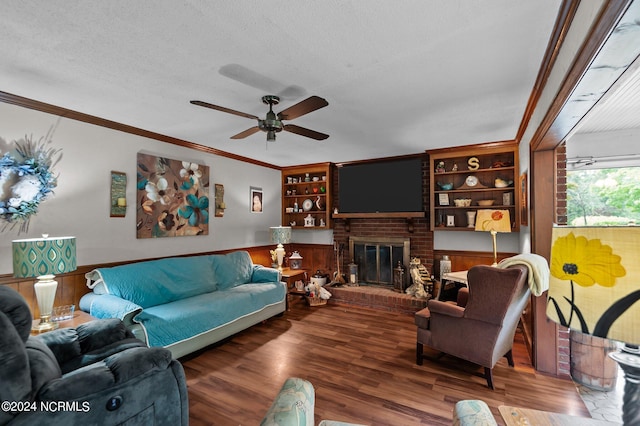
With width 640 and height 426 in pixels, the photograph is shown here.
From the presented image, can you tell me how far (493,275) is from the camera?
2.31 metres

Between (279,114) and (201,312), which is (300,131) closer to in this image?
(279,114)

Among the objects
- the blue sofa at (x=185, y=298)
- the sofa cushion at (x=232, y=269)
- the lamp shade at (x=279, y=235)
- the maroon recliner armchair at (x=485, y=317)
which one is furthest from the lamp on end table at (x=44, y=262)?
the maroon recliner armchair at (x=485, y=317)

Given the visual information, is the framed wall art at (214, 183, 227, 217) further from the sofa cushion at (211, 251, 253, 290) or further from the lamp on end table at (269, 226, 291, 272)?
the lamp on end table at (269, 226, 291, 272)

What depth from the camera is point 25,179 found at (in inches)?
99.6

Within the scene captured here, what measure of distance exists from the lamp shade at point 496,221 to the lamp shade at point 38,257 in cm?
428

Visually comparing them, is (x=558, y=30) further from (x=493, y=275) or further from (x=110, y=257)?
(x=110, y=257)

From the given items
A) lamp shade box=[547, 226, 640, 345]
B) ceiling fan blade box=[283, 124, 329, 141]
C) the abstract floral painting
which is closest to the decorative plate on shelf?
the abstract floral painting

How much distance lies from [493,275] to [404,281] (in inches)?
97.6

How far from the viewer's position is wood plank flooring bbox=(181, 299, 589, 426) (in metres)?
2.10

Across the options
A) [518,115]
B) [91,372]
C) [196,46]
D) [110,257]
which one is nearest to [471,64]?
[518,115]

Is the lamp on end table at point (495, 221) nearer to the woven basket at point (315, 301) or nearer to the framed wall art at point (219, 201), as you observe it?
the woven basket at point (315, 301)

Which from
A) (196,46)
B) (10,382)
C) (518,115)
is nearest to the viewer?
(10,382)

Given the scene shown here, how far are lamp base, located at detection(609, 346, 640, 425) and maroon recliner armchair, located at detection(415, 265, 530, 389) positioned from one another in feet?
4.55

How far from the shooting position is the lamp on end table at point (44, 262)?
83.0 inches
